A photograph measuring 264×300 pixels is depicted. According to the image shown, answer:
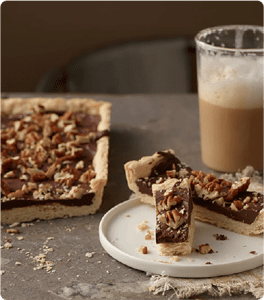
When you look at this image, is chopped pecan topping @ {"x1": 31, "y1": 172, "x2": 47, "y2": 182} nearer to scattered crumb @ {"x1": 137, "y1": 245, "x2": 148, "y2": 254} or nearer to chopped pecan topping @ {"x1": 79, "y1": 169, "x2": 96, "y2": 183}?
chopped pecan topping @ {"x1": 79, "y1": 169, "x2": 96, "y2": 183}

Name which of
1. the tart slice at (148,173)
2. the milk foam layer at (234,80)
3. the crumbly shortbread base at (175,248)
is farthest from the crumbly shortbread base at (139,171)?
the milk foam layer at (234,80)

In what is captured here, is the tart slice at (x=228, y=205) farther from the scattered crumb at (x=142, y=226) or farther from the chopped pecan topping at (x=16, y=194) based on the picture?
the chopped pecan topping at (x=16, y=194)

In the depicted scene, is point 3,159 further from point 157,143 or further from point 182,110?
point 182,110

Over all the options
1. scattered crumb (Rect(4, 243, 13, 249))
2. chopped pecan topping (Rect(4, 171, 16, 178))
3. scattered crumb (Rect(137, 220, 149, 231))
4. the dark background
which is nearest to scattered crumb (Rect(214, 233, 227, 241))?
scattered crumb (Rect(137, 220, 149, 231))

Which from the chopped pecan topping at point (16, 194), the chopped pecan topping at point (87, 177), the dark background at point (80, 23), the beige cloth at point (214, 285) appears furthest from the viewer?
the dark background at point (80, 23)

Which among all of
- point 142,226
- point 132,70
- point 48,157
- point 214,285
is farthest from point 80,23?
point 214,285

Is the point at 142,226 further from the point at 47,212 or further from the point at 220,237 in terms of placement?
the point at 47,212

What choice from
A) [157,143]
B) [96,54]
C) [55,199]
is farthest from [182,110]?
[55,199]
